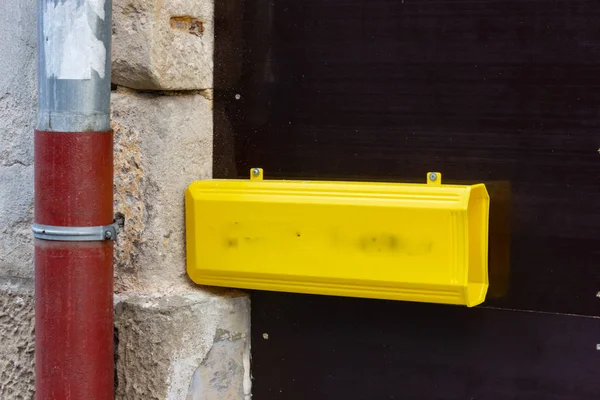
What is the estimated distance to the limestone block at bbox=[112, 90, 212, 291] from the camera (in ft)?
7.43

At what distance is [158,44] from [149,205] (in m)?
0.40

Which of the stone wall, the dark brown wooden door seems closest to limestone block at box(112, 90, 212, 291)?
the stone wall

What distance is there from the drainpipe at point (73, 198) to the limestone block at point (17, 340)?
319 millimetres

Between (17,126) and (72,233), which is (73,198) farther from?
(17,126)

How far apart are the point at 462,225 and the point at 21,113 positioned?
47.0 inches

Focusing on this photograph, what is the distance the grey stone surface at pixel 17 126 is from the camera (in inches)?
93.2

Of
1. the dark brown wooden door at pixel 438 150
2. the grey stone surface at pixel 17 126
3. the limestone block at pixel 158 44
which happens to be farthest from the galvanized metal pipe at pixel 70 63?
the dark brown wooden door at pixel 438 150

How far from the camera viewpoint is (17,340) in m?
2.39

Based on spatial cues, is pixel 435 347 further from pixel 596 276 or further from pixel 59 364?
pixel 59 364

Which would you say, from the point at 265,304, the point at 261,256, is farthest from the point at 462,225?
the point at 265,304

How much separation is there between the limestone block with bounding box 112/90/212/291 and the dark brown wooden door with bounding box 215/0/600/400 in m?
0.18

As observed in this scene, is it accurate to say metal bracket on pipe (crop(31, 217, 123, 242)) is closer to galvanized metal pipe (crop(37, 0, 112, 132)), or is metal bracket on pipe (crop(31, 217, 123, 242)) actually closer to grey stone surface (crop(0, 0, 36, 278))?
galvanized metal pipe (crop(37, 0, 112, 132))

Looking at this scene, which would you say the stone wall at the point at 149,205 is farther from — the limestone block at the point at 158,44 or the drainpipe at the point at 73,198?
→ the drainpipe at the point at 73,198

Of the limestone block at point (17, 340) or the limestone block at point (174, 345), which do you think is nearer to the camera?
the limestone block at point (174, 345)
